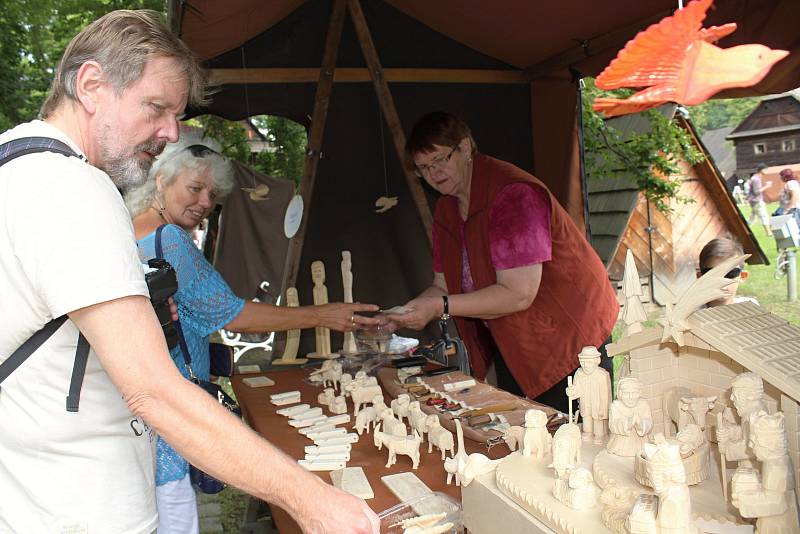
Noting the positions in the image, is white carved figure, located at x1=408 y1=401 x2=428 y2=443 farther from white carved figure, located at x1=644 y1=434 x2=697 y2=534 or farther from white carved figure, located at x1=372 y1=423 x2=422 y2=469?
white carved figure, located at x1=644 y1=434 x2=697 y2=534

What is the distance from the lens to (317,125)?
4.44 meters

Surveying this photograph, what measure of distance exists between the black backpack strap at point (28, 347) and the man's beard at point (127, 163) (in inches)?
13.0

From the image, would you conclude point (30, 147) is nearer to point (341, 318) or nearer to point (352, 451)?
point (352, 451)


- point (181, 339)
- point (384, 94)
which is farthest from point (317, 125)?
point (181, 339)

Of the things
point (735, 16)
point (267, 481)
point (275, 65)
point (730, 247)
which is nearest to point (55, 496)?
point (267, 481)

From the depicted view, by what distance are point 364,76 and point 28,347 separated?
12.2 feet

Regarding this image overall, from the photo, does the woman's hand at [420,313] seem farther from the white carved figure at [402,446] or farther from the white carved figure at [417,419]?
the white carved figure at [402,446]

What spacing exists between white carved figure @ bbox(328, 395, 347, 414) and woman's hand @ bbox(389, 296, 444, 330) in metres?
0.63

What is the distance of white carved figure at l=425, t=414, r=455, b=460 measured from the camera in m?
1.98

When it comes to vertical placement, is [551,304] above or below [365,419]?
above

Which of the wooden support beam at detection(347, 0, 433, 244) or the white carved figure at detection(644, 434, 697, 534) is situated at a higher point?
the wooden support beam at detection(347, 0, 433, 244)

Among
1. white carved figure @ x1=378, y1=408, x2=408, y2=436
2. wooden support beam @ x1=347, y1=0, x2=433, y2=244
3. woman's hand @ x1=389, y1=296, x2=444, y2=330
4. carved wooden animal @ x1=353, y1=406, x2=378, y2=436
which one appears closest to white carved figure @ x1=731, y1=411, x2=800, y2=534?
white carved figure @ x1=378, y1=408, x2=408, y2=436

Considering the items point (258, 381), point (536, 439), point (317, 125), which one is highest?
point (317, 125)

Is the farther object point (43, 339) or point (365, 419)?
point (365, 419)
